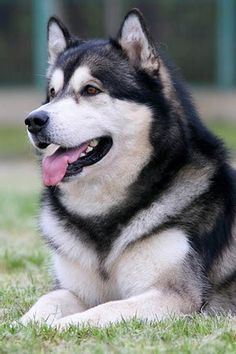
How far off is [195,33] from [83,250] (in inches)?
639

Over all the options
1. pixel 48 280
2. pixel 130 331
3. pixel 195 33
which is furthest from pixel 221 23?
pixel 130 331

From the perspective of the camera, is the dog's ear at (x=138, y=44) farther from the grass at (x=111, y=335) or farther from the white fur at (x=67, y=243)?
the grass at (x=111, y=335)

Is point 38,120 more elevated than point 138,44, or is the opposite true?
point 138,44

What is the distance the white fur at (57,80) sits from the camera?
534 cm

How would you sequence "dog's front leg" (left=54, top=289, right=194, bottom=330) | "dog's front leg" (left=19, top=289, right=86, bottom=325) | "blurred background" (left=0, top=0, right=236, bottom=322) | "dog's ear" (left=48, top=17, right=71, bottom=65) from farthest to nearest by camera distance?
"blurred background" (left=0, top=0, right=236, bottom=322) < "dog's ear" (left=48, top=17, right=71, bottom=65) < "dog's front leg" (left=19, top=289, right=86, bottom=325) < "dog's front leg" (left=54, top=289, right=194, bottom=330)

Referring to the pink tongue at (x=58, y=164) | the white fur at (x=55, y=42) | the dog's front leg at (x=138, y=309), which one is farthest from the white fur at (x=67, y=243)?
the white fur at (x=55, y=42)

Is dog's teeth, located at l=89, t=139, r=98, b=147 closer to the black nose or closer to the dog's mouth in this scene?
the dog's mouth

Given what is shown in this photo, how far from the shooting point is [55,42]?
5738mm

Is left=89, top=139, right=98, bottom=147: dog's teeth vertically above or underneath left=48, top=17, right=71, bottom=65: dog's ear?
underneath

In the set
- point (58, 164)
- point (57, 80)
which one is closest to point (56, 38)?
point (57, 80)

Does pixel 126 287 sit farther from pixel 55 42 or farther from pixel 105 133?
pixel 55 42

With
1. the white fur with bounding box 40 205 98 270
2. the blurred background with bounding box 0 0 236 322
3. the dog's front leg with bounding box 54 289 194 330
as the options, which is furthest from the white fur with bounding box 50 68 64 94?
the blurred background with bounding box 0 0 236 322

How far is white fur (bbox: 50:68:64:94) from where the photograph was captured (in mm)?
5345

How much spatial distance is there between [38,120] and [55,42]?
2.73 feet
